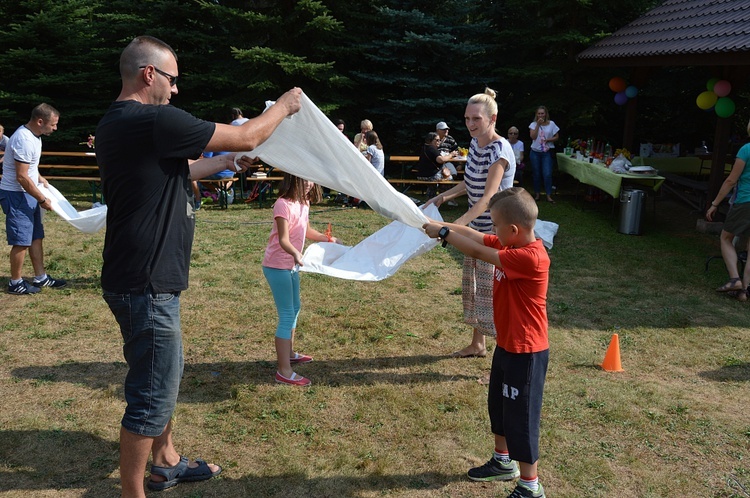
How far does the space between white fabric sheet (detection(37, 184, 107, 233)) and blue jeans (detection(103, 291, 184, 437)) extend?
372cm

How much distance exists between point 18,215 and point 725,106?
34.2 ft

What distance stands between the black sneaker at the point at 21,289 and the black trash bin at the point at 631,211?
8.75m

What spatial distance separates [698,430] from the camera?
4160 mm

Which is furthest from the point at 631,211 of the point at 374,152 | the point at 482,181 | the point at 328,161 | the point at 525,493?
the point at 525,493

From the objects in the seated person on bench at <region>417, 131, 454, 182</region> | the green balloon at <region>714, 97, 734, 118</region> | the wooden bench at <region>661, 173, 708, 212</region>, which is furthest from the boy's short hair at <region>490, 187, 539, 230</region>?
the seated person on bench at <region>417, 131, 454, 182</region>

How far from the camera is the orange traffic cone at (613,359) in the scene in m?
5.13

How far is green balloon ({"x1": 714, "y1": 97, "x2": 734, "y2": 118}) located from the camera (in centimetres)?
1025

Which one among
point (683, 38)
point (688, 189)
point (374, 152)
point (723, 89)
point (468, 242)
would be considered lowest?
point (688, 189)

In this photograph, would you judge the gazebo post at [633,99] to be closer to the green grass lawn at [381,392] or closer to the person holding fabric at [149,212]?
the green grass lawn at [381,392]

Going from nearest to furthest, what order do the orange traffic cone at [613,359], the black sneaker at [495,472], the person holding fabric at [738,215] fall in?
the black sneaker at [495,472]
the orange traffic cone at [613,359]
the person holding fabric at [738,215]

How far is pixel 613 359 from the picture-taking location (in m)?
5.15

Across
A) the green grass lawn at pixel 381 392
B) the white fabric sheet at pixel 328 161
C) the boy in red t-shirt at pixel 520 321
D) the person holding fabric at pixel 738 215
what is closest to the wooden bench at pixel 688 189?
the green grass lawn at pixel 381 392

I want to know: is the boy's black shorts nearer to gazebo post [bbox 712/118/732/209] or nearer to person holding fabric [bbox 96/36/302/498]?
person holding fabric [bbox 96/36/302/498]

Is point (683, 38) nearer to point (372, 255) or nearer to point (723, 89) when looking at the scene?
point (723, 89)
